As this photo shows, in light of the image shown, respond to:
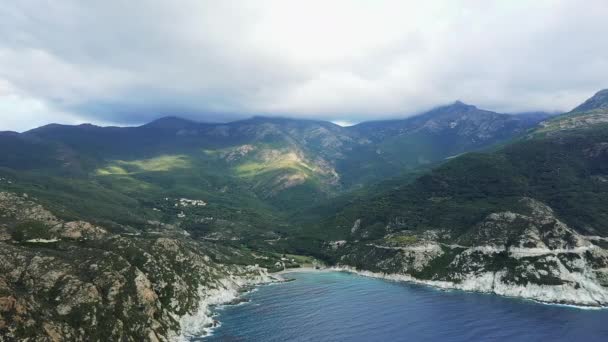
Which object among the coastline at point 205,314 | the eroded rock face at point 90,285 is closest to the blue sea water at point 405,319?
the coastline at point 205,314

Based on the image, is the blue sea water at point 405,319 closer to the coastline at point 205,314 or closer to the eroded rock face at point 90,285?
the coastline at point 205,314

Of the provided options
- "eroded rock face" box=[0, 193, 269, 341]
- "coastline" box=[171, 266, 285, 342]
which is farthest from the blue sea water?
"eroded rock face" box=[0, 193, 269, 341]

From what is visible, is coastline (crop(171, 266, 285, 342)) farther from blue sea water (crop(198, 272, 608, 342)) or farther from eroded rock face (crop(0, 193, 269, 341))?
blue sea water (crop(198, 272, 608, 342))

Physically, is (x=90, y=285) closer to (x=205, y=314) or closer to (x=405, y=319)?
(x=205, y=314)

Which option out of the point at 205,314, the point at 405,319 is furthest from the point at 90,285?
the point at 405,319

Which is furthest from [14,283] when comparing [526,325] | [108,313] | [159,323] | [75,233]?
[526,325]

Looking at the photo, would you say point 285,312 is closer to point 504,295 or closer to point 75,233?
point 75,233
